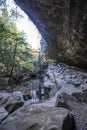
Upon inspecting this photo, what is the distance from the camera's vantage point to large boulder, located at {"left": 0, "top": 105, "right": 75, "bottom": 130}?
12.9 ft

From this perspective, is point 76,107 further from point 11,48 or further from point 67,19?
point 11,48

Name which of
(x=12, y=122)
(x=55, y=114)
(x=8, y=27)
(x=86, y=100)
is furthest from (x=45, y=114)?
(x=8, y=27)

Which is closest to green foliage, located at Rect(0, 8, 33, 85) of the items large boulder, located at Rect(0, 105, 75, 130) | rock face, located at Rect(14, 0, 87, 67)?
rock face, located at Rect(14, 0, 87, 67)

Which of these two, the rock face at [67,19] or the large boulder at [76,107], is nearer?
the rock face at [67,19]

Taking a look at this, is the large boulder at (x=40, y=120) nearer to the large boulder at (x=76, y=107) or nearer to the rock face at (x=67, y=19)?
the large boulder at (x=76, y=107)

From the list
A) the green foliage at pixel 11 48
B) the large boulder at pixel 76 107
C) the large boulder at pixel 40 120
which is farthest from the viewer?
the green foliage at pixel 11 48

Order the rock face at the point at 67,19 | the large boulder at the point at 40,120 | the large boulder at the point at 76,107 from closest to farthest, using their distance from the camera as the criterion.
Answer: the rock face at the point at 67,19
the large boulder at the point at 40,120
the large boulder at the point at 76,107

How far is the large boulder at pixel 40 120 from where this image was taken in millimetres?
3931

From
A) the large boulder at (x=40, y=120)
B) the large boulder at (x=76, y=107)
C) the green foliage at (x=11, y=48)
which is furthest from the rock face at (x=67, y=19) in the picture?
the green foliage at (x=11, y=48)

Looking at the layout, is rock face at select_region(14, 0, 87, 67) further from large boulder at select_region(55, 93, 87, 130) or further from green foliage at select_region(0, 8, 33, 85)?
green foliage at select_region(0, 8, 33, 85)

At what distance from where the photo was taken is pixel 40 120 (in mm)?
4133

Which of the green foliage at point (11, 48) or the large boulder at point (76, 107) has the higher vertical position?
the green foliage at point (11, 48)

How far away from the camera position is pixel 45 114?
447 cm

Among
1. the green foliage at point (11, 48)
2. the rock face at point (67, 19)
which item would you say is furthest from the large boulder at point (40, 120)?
the green foliage at point (11, 48)
